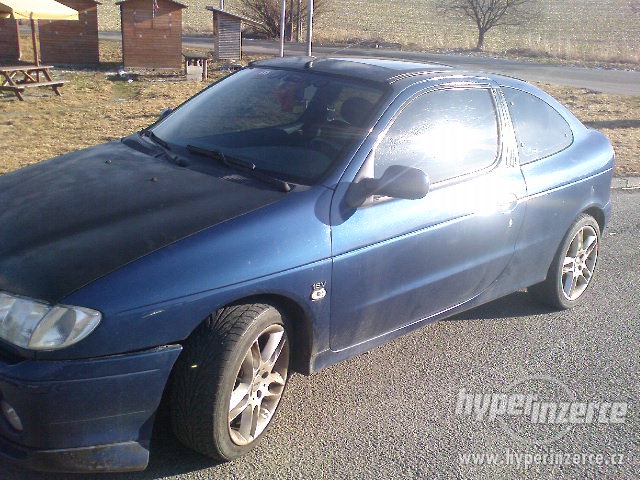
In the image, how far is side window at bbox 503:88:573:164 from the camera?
4691 millimetres

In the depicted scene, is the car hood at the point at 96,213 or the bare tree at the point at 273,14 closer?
the car hood at the point at 96,213

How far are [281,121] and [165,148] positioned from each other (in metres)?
0.68

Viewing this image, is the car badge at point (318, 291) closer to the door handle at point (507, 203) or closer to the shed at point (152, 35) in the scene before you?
the door handle at point (507, 203)

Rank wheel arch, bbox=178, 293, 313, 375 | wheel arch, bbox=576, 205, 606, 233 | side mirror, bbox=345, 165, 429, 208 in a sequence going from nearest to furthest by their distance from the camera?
wheel arch, bbox=178, 293, 313, 375 → side mirror, bbox=345, 165, 429, 208 → wheel arch, bbox=576, 205, 606, 233

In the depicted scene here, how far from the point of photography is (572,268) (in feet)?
17.3

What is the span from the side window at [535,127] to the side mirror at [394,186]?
4.40 feet

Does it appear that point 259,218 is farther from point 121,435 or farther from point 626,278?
point 626,278

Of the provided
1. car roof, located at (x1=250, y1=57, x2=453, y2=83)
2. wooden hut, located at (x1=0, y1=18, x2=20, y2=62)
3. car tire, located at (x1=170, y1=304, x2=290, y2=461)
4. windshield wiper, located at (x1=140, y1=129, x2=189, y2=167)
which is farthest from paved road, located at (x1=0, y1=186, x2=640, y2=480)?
wooden hut, located at (x1=0, y1=18, x2=20, y2=62)

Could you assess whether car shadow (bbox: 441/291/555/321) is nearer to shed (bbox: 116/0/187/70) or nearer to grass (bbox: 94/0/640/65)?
shed (bbox: 116/0/187/70)

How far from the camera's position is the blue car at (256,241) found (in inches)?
108

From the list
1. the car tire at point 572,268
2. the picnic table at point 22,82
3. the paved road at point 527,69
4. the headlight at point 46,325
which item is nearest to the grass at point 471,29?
the paved road at point 527,69

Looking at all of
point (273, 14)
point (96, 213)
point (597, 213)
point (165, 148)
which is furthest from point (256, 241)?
point (273, 14)

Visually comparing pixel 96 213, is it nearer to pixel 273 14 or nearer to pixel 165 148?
pixel 165 148

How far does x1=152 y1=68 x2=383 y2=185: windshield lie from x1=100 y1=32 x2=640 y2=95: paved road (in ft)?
48.8
